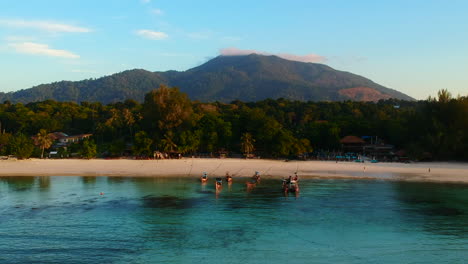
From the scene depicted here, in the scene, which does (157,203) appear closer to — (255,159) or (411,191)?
(411,191)

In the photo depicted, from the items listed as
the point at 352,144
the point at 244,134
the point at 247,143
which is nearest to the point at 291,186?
the point at 247,143

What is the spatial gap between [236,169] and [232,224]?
2804 cm

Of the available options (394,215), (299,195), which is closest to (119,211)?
(299,195)

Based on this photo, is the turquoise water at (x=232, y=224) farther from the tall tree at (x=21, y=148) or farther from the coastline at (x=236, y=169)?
the tall tree at (x=21, y=148)

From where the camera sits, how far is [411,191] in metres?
39.5

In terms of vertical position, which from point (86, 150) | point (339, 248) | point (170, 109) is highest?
point (170, 109)

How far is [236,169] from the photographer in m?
54.5

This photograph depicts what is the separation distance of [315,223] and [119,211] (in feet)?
49.0

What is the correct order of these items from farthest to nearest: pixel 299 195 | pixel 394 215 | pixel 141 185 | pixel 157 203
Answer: pixel 141 185 → pixel 299 195 → pixel 157 203 → pixel 394 215

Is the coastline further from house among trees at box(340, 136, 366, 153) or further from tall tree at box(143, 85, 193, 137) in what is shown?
house among trees at box(340, 136, 366, 153)

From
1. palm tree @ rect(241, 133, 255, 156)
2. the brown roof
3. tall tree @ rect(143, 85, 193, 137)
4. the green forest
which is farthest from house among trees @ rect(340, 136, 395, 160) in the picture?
tall tree @ rect(143, 85, 193, 137)

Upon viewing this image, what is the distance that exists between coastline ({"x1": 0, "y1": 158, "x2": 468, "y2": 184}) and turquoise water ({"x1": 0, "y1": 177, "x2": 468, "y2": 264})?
28.6 ft

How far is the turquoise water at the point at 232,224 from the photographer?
2077cm

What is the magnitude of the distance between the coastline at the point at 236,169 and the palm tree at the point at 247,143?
3485 millimetres
